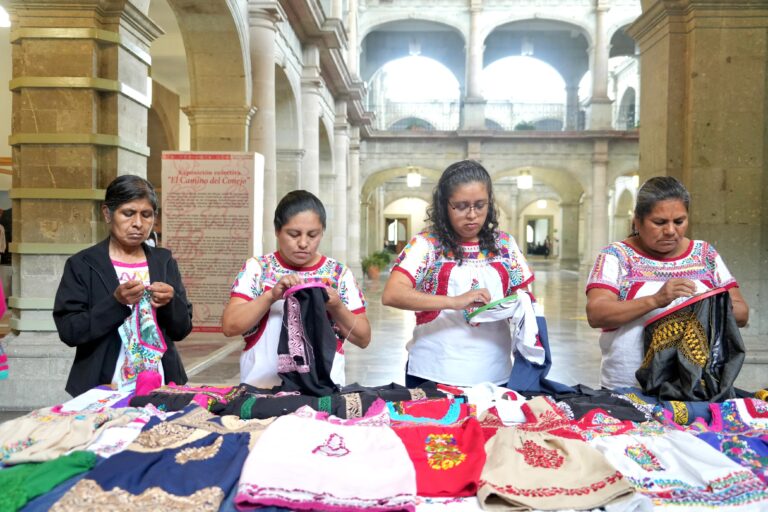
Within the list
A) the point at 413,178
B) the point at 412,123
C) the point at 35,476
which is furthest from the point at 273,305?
the point at 412,123

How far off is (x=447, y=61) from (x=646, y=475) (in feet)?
91.0

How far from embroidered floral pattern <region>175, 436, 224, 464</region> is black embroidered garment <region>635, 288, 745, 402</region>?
1777 mm

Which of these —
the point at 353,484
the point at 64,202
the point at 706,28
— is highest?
the point at 706,28

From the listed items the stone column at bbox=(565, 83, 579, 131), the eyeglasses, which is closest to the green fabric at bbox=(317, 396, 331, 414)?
the eyeglasses

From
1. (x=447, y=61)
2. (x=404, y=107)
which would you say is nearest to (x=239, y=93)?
(x=447, y=61)

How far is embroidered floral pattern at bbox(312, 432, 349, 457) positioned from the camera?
6.28ft

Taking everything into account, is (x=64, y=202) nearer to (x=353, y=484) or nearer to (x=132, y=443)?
(x=132, y=443)

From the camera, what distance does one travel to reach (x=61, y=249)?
5.57m

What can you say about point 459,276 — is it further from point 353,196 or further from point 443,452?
point 353,196

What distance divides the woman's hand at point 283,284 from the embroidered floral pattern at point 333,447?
733 mm

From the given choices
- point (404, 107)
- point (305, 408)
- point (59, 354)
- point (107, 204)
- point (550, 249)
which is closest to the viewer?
point (305, 408)

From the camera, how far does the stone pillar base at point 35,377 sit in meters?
5.51

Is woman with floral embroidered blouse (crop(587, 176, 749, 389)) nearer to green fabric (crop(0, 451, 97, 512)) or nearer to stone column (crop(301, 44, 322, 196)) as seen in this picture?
green fabric (crop(0, 451, 97, 512))

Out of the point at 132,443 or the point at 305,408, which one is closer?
the point at 132,443
